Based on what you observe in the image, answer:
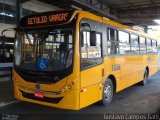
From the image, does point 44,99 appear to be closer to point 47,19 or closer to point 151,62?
point 47,19

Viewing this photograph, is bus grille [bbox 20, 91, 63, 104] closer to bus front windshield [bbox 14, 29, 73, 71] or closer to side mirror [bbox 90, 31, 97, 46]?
bus front windshield [bbox 14, 29, 73, 71]

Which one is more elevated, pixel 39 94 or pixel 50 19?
pixel 50 19

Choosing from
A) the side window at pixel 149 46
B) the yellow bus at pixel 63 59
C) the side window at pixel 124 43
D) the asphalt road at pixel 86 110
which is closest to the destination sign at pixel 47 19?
the yellow bus at pixel 63 59

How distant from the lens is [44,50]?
6742mm

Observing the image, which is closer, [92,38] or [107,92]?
[92,38]

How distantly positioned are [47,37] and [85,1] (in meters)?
9.31

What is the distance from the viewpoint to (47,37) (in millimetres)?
6746

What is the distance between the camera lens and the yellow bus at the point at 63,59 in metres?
6.36

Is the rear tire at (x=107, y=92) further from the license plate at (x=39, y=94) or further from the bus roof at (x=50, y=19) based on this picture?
the bus roof at (x=50, y=19)

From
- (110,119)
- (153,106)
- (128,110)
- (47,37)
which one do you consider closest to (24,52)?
(47,37)

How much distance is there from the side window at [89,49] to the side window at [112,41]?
1007mm

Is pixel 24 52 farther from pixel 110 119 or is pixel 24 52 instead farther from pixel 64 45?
pixel 110 119

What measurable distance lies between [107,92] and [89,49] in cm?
192

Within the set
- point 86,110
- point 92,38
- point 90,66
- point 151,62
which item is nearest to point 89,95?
point 90,66
